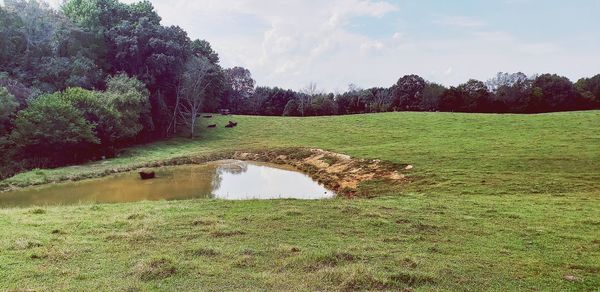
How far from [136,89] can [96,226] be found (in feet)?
111

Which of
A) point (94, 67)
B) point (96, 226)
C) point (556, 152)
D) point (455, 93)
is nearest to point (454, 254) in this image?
point (96, 226)

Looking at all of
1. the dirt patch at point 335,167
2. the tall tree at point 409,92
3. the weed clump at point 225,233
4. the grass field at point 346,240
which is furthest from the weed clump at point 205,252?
the tall tree at point 409,92

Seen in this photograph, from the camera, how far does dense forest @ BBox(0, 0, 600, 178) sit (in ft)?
111

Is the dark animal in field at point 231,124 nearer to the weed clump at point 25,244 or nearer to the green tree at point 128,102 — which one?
the green tree at point 128,102

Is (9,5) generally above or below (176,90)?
above

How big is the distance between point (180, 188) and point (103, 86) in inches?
943

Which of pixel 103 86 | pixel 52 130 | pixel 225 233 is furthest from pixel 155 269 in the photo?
pixel 103 86

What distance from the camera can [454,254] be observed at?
11055mm

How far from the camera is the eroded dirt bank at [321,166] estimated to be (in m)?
27.4

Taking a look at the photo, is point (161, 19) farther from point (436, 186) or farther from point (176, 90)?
point (436, 186)

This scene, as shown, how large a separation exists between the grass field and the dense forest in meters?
19.7

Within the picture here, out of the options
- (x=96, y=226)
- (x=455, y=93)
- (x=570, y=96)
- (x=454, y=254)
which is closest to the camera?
(x=454, y=254)

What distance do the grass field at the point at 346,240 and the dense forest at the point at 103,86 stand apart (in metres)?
19.7

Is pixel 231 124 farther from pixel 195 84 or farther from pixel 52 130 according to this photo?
pixel 52 130
